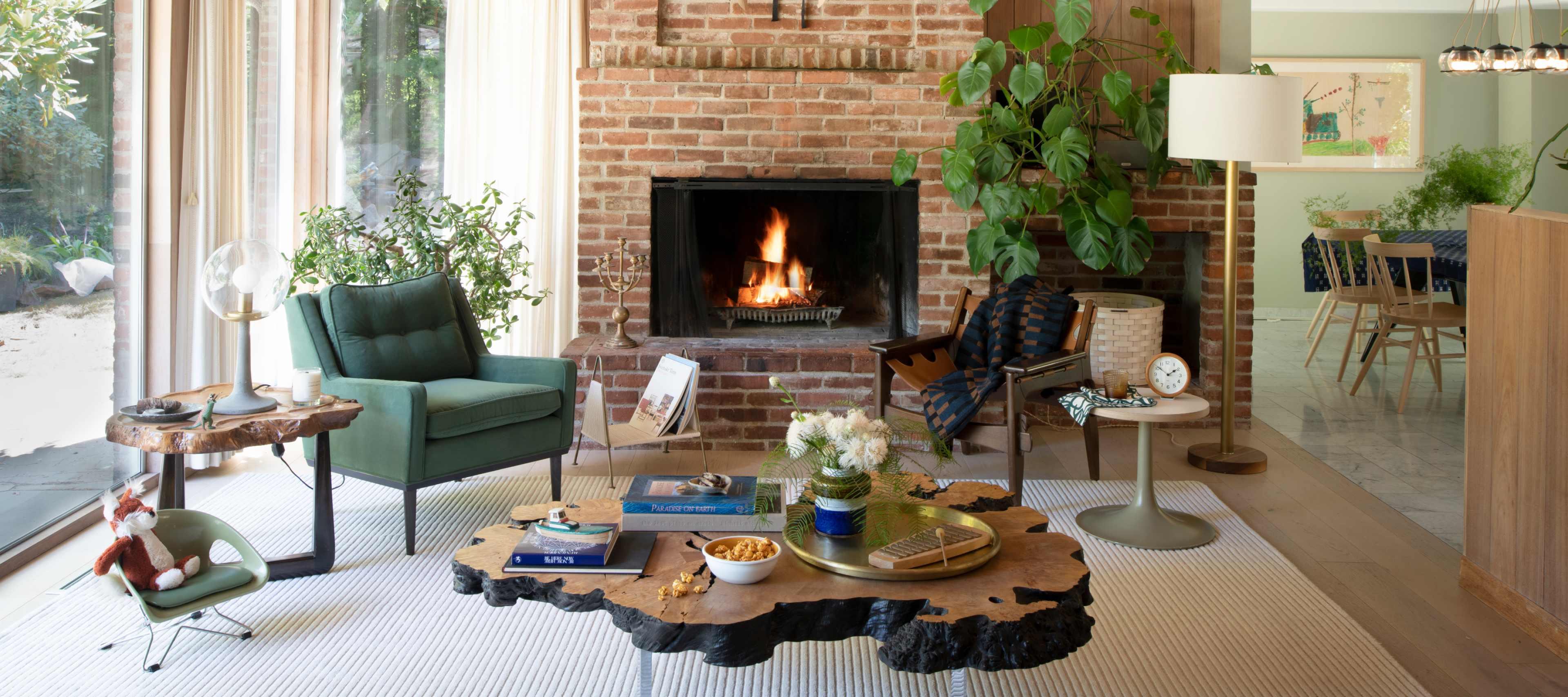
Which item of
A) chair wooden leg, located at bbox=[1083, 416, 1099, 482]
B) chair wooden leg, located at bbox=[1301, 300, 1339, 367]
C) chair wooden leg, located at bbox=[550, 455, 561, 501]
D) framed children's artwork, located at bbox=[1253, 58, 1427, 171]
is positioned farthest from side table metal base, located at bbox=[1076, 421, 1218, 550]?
framed children's artwork, located at bbox=[1253, 58, 1427, 171]

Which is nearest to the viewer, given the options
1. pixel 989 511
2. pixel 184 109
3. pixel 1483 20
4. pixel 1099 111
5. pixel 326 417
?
pixel 989 511

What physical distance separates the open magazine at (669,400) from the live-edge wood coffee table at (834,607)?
1826mm

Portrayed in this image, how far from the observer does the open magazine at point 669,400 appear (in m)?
4.29

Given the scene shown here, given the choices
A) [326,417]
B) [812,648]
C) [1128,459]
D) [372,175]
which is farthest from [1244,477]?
[372,175]

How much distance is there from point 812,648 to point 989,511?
538 millimetres

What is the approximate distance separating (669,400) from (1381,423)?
344 centimetres

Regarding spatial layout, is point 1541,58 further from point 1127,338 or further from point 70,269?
point 70,269

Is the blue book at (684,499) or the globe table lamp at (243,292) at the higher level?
the globe table lamp at (243,292)

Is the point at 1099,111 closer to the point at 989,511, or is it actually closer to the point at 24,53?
the point at 989,511

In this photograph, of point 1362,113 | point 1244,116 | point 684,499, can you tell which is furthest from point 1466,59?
point 684,499

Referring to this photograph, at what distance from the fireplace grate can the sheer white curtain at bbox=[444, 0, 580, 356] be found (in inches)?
31.2

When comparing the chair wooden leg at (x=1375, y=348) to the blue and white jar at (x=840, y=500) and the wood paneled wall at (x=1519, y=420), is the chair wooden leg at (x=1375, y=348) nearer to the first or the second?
the wood paneled wall at (x=1519, y=420)

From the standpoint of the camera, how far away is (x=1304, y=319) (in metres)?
9.40

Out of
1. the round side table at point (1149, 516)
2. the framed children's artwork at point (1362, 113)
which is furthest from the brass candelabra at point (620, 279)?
the framed children's artwork at point (1362, 113)
